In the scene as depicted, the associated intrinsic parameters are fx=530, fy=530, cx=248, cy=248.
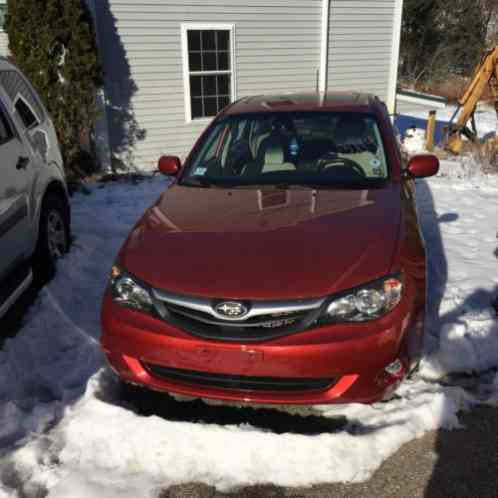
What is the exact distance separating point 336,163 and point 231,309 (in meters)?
1.83

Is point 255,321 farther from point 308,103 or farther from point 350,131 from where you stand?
point 308,103

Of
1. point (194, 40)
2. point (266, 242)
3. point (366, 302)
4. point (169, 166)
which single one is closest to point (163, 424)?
point (266, 242)

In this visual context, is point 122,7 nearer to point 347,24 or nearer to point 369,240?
point 347,24

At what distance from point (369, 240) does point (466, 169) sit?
6977 mm

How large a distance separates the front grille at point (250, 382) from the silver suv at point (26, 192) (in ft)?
5.23

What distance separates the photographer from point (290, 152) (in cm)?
403

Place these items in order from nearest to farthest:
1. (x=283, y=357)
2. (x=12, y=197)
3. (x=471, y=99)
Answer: (x=283, y=357) < (x=12, y=197) < (x=471, y=99)

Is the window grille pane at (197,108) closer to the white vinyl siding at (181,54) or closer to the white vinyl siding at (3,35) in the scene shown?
the white vinyl siding at (181,54)

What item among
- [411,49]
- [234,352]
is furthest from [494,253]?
[411,49]

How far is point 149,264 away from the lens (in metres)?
2.76

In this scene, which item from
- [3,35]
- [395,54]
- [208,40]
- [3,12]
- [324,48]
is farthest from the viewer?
[395,54]

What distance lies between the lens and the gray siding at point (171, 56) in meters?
9.21

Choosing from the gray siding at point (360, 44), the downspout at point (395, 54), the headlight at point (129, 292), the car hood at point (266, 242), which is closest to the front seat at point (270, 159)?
the car hood at point (266, 242)

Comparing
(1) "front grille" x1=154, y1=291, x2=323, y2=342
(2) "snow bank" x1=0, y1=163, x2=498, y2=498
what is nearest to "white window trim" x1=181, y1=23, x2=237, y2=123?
(2) "snow bank" x1=0, y1=163, x2=498, y2=498
